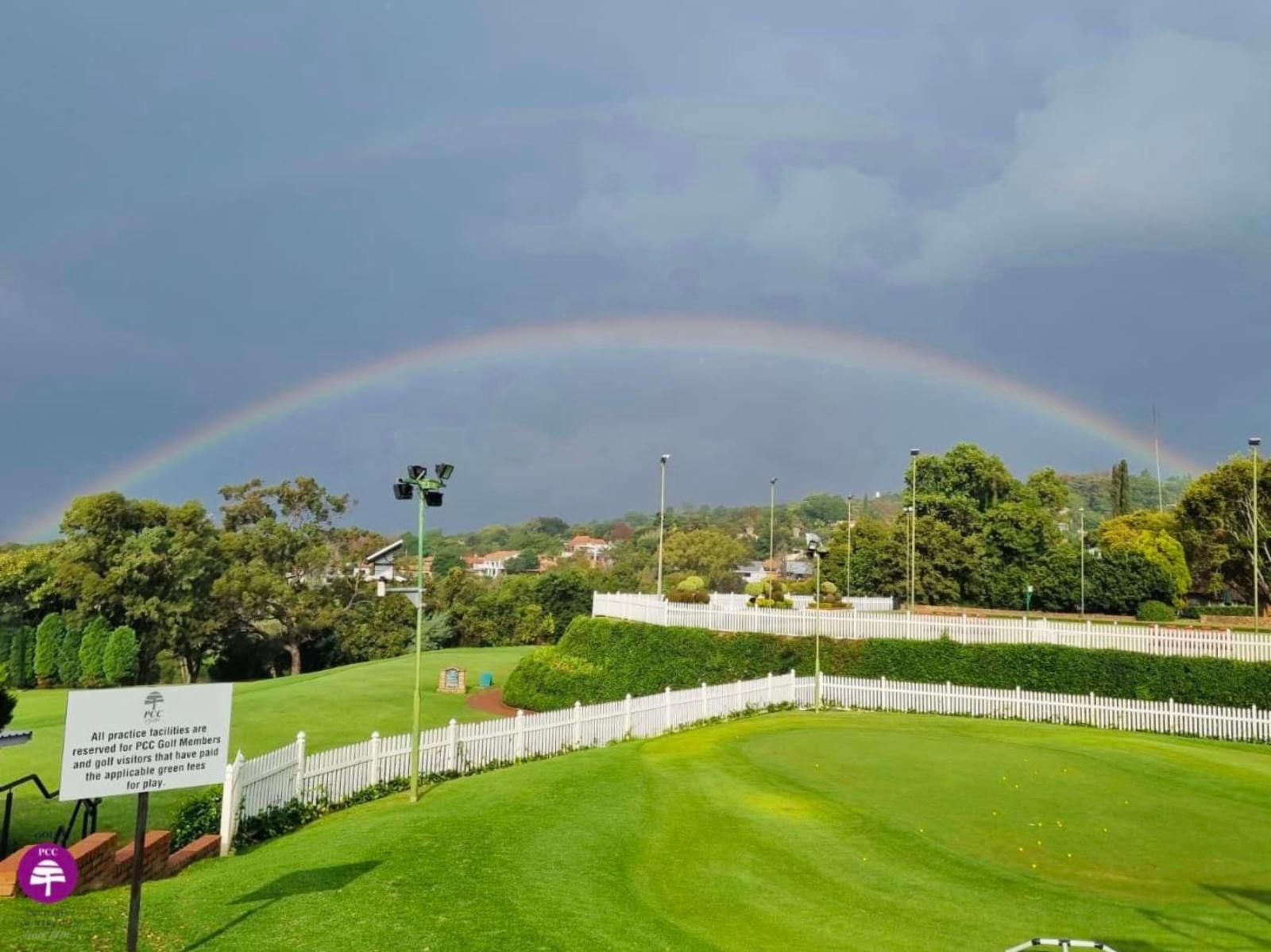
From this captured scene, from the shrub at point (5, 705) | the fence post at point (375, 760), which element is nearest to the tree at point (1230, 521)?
the fence post at point (375, 760)

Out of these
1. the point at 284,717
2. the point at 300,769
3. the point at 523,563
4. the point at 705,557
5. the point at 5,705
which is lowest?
the point at 284,717

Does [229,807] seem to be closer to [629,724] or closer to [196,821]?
[196,821]

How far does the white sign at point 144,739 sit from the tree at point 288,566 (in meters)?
57.8

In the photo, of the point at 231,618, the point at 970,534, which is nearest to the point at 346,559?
the point at 231,618

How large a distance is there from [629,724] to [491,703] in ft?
48.0

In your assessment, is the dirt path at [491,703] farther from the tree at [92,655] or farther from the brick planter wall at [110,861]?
the tree at [92,655]

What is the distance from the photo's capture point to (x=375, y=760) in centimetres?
1678

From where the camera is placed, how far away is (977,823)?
13.8 m

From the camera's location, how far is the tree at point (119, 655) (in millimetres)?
54844

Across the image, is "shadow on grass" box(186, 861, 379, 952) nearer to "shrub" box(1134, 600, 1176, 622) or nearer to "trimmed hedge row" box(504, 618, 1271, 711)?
"trimmed hedge row" box(504, 618, 1271, 711)

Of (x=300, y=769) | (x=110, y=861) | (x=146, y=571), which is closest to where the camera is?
(x=110, y=861)

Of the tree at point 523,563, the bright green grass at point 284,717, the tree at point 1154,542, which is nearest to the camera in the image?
the bright green grass at point 284,717

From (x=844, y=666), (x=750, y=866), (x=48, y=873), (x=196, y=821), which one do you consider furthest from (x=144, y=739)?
(x=844, y=666)

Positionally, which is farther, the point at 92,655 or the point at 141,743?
the point at 92,655
